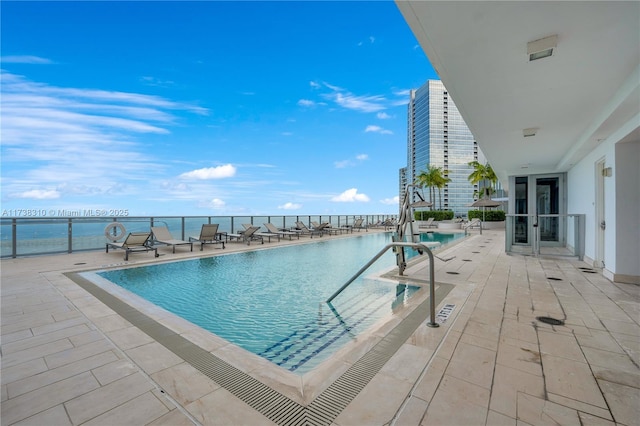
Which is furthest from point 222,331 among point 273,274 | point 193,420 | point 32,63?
point 32,63

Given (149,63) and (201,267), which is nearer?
(201,267)

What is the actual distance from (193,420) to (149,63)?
15.0 meters

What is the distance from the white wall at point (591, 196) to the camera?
16.7 feet

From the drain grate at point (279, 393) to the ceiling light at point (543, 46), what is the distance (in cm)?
302

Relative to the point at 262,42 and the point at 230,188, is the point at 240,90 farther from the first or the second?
the point at 230,188

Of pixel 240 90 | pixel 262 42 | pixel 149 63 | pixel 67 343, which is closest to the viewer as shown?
pixel 67 343

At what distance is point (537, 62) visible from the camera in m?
3.06

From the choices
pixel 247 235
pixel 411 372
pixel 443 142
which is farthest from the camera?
pixel 443 142

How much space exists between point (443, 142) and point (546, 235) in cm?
5355

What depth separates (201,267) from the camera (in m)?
6.86

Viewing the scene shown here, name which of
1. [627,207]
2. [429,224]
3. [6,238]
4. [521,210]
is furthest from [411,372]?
[429,224]

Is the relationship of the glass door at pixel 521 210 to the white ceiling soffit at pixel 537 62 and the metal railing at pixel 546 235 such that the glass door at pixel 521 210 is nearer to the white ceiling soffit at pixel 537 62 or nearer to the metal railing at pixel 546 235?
the metal railing at pixel 546 235

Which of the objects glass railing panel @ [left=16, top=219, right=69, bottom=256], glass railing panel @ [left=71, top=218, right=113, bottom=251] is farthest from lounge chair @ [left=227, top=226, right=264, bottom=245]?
glass railing panel @ [left=16, top=219, right=69, bottom=256]

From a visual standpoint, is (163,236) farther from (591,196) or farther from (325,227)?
(591,196)
